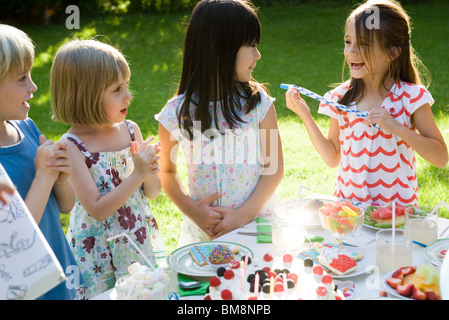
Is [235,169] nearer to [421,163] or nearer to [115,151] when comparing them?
[115,151]

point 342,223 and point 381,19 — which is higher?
point 381,19

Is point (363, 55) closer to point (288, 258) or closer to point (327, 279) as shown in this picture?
point (288, 258)

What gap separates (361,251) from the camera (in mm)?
1926

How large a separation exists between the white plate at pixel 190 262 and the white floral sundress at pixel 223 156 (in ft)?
1.81

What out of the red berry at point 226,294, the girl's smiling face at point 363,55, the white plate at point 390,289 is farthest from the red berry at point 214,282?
the girl's smiling face at point 363,55

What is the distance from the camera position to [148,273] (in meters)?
1.55

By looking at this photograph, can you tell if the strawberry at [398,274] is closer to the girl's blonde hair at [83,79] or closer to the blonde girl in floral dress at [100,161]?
the blonde girl in floral dress at [100,161]

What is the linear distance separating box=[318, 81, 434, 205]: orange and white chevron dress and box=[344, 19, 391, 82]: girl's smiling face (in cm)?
15

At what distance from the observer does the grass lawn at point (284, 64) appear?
4.93m

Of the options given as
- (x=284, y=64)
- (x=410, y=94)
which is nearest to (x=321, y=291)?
(x=410, y=94)

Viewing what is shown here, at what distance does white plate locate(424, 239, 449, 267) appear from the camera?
1810mm
